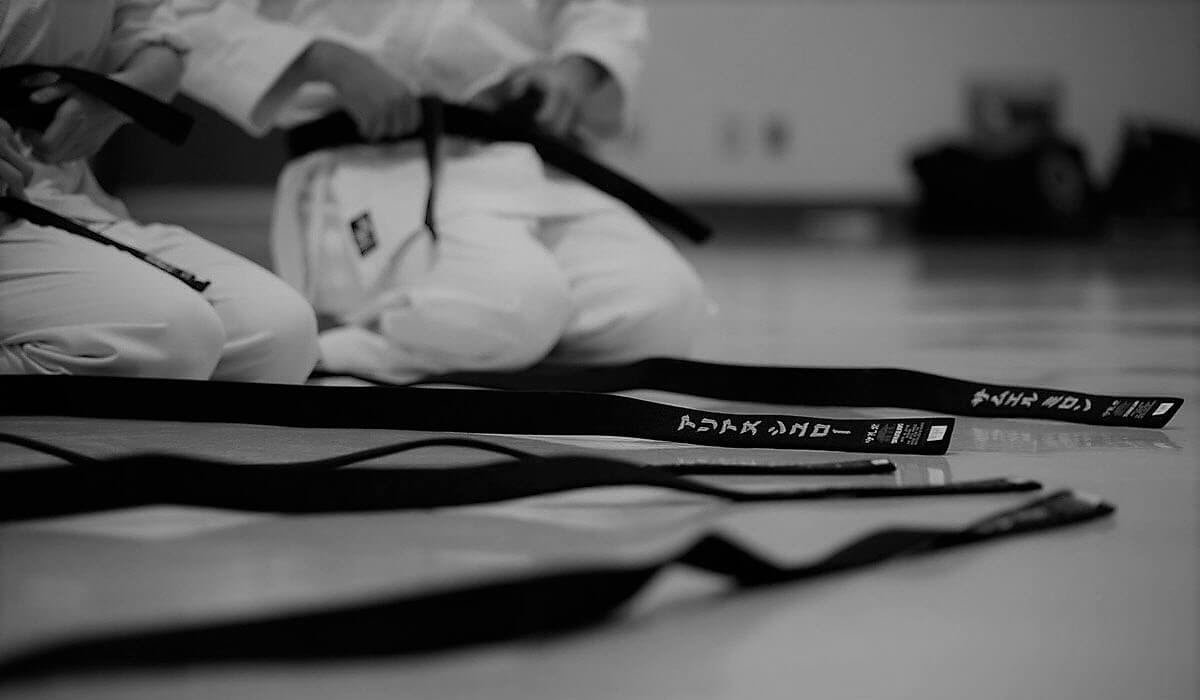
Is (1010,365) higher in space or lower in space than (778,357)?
higher

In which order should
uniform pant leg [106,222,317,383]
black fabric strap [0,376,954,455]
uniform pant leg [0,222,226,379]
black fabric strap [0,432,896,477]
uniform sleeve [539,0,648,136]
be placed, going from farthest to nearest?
uniform sleeve [539,0,648,136]
uniform pant leg [106,222,317,383]
uniform pant leg [0,222,226,379]
black fabric strap [0,376,954,455]
black fabric strap [0,432,896,477]

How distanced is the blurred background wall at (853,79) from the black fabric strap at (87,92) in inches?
199

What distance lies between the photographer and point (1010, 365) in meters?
1.70

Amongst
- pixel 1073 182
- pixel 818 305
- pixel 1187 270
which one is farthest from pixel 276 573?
pixel 1073 182

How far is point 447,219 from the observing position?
1611 millimetres

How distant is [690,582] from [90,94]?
2.98ft

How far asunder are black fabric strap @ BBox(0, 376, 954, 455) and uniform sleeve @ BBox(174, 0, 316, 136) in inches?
21.1

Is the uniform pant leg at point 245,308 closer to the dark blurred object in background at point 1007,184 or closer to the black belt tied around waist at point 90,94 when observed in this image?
the black belt tied around waist at point 90,94

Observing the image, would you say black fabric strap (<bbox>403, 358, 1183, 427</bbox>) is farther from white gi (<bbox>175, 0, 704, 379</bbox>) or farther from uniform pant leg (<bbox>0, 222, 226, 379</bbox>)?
uniform pant leg (<bbox>0, 222, 226, 379</bbox>)

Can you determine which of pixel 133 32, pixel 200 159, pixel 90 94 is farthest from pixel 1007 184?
pixel 90 94

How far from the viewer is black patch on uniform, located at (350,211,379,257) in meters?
1.60

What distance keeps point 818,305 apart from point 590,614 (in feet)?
7.12

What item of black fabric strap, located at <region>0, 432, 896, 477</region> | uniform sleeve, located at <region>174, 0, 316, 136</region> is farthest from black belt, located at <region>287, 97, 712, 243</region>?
black fabric strap, located at <region>0, 432, 896, 477</region>

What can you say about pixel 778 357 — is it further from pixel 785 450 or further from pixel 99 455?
pixel 99 455
